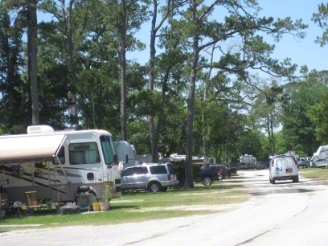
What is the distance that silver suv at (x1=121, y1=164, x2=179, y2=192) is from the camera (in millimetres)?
39750

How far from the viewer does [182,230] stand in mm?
17109

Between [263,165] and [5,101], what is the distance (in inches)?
3095

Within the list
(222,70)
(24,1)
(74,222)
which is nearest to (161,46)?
(222,70)

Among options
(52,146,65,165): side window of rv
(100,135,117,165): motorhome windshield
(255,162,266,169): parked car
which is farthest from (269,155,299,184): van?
(255,162,266,169): parked car

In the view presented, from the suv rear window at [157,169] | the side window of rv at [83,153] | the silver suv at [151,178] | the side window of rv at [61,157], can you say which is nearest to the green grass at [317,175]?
the silver suv at [151,178]

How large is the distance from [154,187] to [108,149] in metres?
14.0

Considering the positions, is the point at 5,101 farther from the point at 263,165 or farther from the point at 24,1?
the point at 263,165

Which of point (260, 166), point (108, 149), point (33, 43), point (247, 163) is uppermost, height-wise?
point (33, 43)

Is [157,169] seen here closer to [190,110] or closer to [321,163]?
[190,110]

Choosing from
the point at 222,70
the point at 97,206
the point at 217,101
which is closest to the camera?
the point at 97,206

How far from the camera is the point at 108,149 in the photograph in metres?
26.4

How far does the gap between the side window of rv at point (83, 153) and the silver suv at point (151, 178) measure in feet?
45.5

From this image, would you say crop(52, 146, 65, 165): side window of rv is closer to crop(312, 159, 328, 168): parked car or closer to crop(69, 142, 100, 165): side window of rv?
crop(69, 142, 100, 165): side window of rv

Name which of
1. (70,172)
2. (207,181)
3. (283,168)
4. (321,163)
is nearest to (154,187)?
(283,168)
